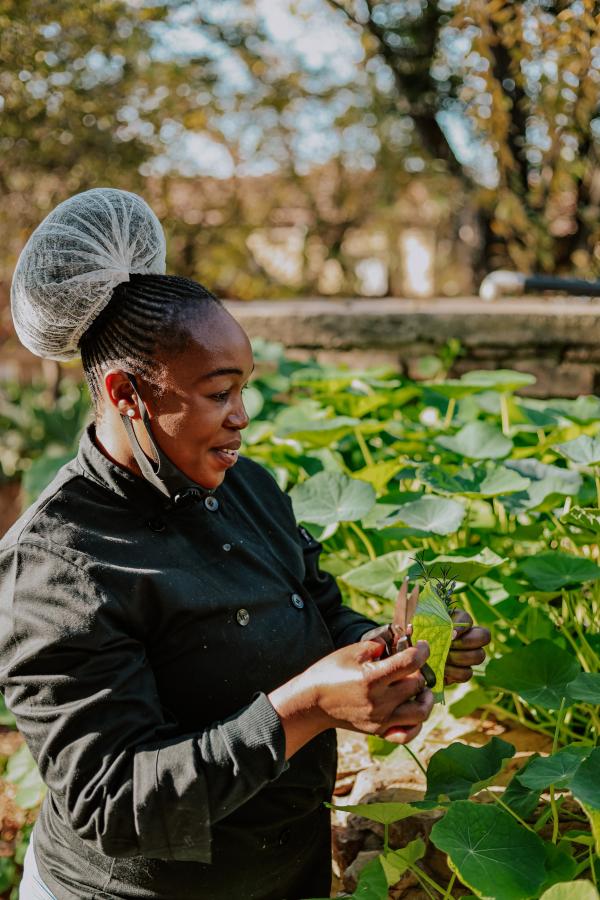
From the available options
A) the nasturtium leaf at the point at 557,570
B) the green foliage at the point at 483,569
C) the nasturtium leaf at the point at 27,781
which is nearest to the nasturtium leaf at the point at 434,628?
Answer: the green foliage at the point at 483,569

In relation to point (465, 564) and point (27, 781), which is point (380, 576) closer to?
point (465, 564)

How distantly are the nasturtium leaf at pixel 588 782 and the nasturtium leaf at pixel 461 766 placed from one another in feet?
0.87

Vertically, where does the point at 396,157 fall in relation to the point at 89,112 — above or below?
below

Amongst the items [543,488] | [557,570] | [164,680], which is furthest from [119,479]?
[543,488]

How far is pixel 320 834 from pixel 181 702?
401 millimetres

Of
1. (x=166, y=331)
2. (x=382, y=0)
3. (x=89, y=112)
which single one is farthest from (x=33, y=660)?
(x=382, y=0)

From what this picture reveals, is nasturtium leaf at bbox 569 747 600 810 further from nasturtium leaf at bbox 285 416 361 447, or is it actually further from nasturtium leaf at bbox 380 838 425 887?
nasturtium leaf at bbox 285 416 361 447

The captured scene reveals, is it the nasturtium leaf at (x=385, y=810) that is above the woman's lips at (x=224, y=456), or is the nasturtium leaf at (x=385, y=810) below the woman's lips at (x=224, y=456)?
below

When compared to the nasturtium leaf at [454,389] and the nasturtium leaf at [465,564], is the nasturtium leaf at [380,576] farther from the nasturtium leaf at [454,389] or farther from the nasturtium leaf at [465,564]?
the nasturtium leaf at [454,389]

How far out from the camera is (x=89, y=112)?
18.9ft

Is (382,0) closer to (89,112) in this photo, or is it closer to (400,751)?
(89,112)

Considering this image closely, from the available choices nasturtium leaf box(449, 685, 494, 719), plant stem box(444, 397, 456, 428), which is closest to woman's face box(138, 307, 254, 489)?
nasturtium leaf box(449, 685, 494, 719)

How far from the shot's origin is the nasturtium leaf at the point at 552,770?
4.28 feet

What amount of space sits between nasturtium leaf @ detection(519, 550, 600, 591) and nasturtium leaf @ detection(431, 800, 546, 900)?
0.51m
